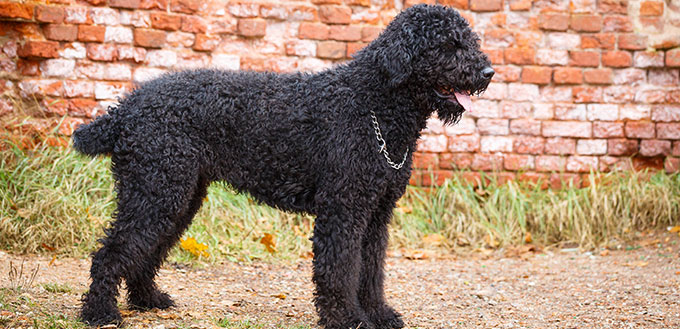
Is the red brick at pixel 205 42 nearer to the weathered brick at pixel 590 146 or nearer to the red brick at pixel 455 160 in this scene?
the red brick at pixel 455 160

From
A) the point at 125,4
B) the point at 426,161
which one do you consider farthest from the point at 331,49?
the point at 125,4

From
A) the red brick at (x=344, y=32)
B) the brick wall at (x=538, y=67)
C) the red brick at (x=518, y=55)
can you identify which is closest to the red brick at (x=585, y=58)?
the brick wall at (x=538, y=67)

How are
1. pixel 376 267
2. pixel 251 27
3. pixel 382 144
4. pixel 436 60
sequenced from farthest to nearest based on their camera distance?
pixel 251 27
pixel 376 267
pixel 382 144
pixel 436 60

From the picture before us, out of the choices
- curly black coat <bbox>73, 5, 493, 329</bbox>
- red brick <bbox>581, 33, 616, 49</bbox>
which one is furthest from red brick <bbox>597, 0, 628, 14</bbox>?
curly black coat <bbox>73, 5, 493, 329</bbox>

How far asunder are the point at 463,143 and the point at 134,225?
4.09m

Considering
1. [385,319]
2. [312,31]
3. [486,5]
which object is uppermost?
[486,5]

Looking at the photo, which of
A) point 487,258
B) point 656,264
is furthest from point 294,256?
point 656,264

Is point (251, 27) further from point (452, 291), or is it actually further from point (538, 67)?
point (452, 291)

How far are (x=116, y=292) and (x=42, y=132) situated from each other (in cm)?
315

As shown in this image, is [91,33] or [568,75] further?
[568,75]

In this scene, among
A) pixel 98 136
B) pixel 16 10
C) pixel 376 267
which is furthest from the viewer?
Result: pixel 16 10

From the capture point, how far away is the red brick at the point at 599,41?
6.89 m

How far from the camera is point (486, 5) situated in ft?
22.6

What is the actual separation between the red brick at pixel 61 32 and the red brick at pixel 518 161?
14.8 feet
